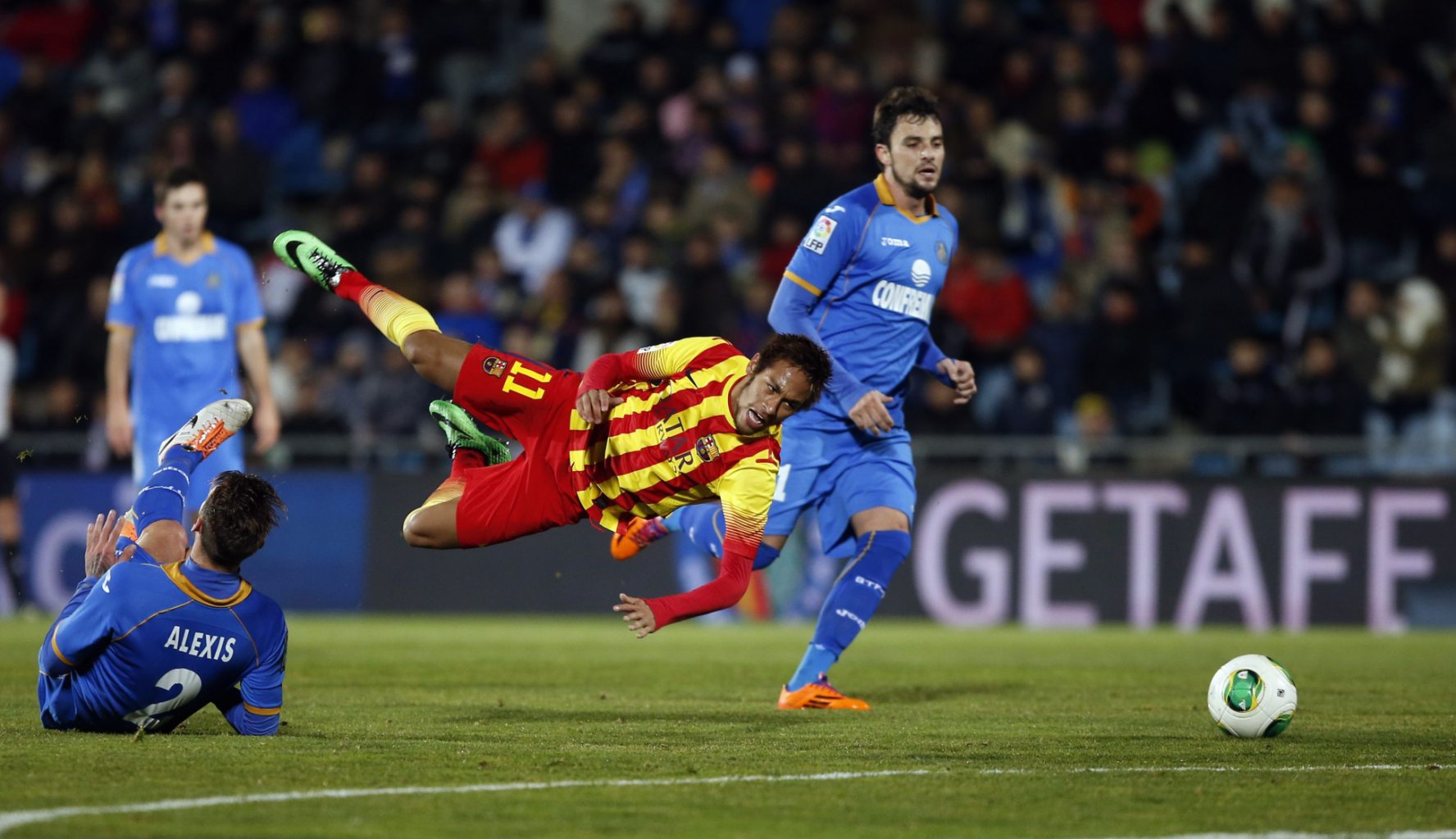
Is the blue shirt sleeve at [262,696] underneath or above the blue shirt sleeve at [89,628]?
underneath

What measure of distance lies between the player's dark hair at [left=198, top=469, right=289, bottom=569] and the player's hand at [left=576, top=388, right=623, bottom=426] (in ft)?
3.98

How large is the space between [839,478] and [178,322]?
13.6 ft

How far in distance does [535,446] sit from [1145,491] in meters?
8.29

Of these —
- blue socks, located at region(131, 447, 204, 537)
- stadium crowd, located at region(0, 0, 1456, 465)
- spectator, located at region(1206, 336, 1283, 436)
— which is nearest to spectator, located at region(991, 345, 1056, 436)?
stadium crowd, located at region(0, 0, 1456, 465)

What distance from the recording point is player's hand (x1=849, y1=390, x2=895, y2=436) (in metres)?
7.95

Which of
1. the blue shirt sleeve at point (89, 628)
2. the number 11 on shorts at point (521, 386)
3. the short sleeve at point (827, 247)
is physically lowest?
the blue shirt sleeve at point (89, 628)

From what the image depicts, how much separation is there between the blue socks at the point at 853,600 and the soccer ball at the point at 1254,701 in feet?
5.36

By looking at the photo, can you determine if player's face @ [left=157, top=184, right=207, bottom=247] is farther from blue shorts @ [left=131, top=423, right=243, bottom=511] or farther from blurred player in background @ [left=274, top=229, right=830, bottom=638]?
blurred player in background @ [left=274, top=229, right=830, bottom=638]

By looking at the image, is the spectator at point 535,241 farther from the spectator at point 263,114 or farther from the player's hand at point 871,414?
the player's hand at point 871,414

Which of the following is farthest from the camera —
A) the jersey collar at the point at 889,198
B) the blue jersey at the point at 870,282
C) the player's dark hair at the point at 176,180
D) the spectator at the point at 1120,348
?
the spectator at the point at 1120,348

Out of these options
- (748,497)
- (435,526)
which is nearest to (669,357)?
(748,497)

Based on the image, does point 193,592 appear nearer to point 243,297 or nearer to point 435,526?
point 435,526

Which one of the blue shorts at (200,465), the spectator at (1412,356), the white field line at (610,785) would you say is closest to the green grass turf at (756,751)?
the white field line at (610,785)

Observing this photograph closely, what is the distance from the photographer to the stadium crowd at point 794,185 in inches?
622
